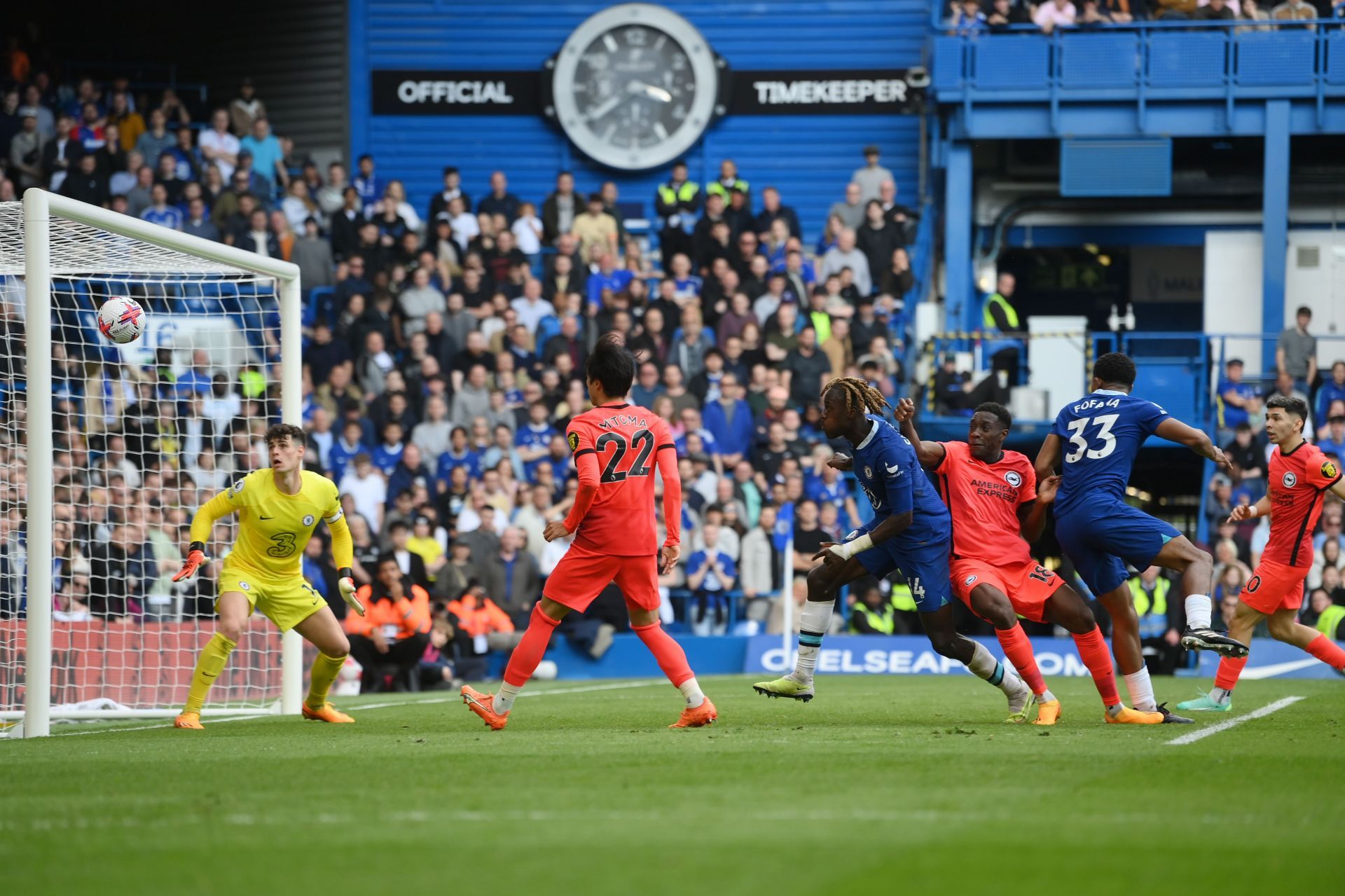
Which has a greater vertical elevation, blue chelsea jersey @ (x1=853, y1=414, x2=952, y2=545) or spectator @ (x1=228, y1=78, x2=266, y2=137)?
spectator @ (x1=228, y1=78, x2=266, y2=137)

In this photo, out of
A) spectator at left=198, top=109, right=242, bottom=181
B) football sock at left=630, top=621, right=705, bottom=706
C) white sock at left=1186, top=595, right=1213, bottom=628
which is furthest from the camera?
spectator at left=198, top=109, right=242, bottom=181

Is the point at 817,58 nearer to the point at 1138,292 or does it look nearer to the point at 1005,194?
the point at 1005,194

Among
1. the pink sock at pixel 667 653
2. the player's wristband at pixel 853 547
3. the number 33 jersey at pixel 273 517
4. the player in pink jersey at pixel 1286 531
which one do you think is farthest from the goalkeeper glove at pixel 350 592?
the player in pink jersey at pixel 1286 531

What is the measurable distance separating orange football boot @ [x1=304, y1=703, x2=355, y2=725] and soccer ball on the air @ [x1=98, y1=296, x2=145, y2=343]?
264cm

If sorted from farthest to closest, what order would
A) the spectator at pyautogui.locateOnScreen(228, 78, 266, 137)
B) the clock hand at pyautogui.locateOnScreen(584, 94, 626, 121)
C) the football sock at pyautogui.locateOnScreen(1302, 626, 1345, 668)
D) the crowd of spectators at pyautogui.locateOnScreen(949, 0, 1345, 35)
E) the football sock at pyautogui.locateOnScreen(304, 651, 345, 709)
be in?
the clock hand at pyautogui.locateOnScreen(584, 94, 626, 121)
the spectator at pyautogui.locateOnScreen(228, 78, 266, 137)
the crowd of spectators at pyautogui.locateOnScreen(949, 0, 1345, 35)
the football sock at pyautogui.locateOnScreen(1302, 626, 1345, 668)
the football sock at pyautogui.locateOnScreen(304, 651, 345, 709)

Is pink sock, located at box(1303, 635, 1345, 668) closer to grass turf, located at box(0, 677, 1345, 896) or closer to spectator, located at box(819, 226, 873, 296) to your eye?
grass turf, located at box(0, 677, 1345, 896)

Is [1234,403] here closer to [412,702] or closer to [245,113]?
[412,702]

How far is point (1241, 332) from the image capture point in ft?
76.3

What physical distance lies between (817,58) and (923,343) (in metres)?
6.11

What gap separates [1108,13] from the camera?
2291cm

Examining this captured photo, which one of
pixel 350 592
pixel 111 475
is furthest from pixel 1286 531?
pixel 111 475

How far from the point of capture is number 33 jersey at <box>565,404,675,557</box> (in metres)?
9.08

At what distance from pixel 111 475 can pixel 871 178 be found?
12174 mm

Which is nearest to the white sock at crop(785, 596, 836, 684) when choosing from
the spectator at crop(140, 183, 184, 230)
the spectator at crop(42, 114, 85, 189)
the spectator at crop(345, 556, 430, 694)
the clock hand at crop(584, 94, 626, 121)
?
the spectator at crop(345, 556, 430, 694)
